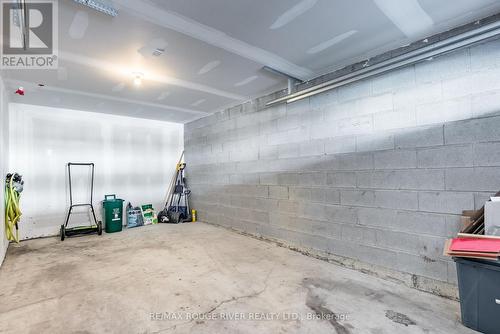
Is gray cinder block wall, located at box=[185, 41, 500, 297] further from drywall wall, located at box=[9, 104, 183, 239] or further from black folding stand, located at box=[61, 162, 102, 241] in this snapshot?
black folding stand, located at box=[61, 162, 102, 241]

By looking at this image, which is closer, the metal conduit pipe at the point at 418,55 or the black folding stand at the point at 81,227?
the metal conduit pipe at the point at 418,55

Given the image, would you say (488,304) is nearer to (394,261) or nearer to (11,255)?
(394,261)

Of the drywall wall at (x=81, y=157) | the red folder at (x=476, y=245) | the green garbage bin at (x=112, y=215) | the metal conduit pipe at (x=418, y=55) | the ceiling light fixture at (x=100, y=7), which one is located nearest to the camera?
the red folder at (x=476, y=245)

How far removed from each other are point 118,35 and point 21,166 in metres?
3.77

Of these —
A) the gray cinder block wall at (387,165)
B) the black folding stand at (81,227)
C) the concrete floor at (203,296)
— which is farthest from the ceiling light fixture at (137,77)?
the black folding stand at (81,227)

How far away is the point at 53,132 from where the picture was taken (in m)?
4.71

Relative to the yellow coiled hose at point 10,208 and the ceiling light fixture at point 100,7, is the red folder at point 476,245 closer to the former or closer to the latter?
the ceiling light fixture at point 100,7

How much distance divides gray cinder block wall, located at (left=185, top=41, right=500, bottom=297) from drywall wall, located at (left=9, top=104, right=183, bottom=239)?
116 inches

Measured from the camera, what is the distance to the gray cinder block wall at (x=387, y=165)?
2.12m

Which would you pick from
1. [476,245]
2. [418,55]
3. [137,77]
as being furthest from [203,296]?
[418,55]

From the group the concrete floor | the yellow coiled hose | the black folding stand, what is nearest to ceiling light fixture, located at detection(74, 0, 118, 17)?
the concrete floor

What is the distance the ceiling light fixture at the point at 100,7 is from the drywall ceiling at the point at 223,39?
2.4 inches

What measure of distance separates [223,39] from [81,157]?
4259 millimetres

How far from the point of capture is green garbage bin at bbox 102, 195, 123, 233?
4.86m
